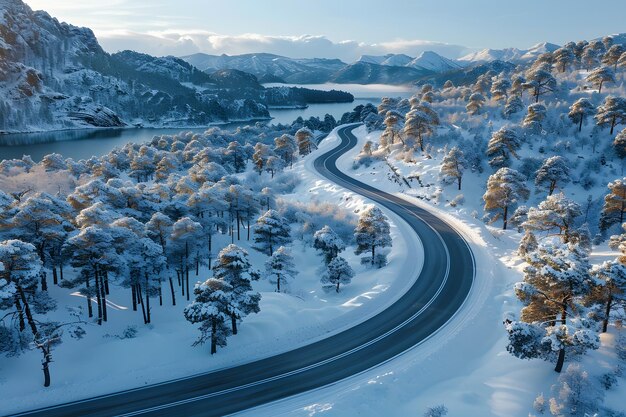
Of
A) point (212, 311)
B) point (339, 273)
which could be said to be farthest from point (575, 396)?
point (339, 273)

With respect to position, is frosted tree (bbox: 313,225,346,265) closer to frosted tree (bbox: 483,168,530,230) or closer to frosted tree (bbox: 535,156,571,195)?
frosted tree (bbox: 483,168,530,230)

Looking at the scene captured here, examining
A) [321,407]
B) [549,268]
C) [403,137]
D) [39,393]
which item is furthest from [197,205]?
[403,137]

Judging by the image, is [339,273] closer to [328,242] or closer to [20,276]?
[328,242]

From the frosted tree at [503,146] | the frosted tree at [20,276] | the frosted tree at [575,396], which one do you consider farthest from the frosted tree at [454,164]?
the frosted tree at [20,276]

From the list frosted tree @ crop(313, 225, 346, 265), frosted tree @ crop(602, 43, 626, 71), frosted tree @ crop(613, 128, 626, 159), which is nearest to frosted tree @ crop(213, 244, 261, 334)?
frosted tree @ crop(313, 225, 346, 265)

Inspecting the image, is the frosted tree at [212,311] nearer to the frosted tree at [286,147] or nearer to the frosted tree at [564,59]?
the frosted tree at [286,147]
